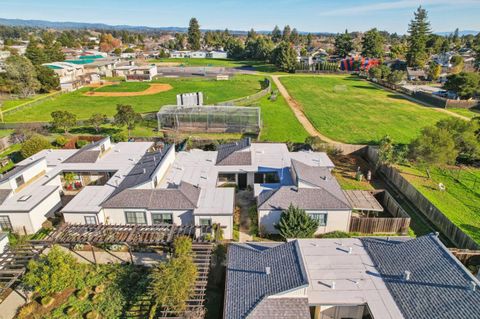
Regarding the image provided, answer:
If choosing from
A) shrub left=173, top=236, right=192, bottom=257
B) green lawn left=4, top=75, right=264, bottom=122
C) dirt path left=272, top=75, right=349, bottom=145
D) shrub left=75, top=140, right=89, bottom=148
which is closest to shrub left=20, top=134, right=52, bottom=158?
shrub left=75, top=140, right=89, bottom=148

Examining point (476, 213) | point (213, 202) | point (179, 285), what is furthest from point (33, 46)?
point (476, 213)

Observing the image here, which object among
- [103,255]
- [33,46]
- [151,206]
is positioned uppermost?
[33,46]

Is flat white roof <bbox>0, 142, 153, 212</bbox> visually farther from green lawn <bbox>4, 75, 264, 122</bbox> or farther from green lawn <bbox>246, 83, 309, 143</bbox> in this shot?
green lawn <bbox>4, 75, 264, 122</bbox>

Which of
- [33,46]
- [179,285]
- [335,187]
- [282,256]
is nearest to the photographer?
[179,285]

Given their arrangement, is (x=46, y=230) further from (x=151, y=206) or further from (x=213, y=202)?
(x=213, y=202)

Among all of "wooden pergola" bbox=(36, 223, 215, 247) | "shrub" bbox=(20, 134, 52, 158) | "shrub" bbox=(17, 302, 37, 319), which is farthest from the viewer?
"shrub" bbox=(20, 134, 52, 158)

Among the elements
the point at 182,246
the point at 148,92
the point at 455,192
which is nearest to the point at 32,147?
the point at 182,246
